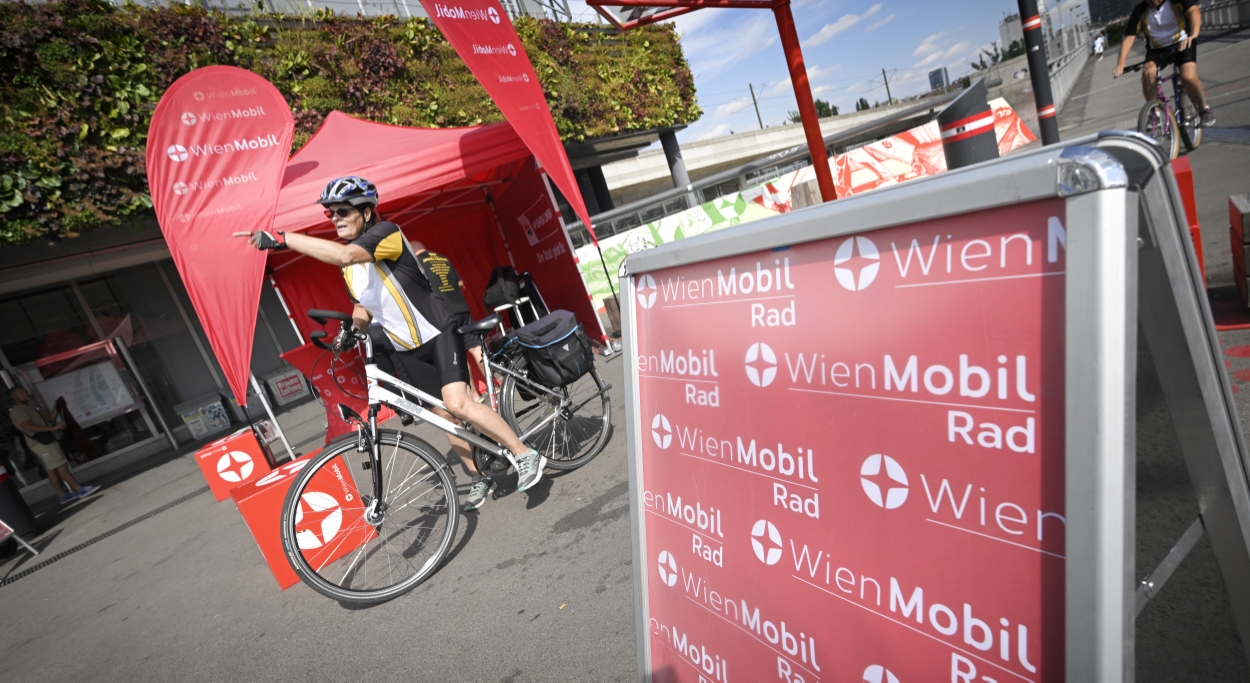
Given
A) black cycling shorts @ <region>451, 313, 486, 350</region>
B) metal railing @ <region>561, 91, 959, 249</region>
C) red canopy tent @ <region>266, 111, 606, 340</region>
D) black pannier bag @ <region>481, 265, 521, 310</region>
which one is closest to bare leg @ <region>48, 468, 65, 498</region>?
red canopy tent @ <region>266, 111, 606, 340</region>

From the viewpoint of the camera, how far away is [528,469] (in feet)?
11.8

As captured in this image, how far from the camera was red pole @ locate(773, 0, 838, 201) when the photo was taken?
4609mm

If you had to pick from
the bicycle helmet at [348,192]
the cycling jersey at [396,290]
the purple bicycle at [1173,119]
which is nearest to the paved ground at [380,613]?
the cycling jersey at [396,290]

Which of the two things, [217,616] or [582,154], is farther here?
[582,154]

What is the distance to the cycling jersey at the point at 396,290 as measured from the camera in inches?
127

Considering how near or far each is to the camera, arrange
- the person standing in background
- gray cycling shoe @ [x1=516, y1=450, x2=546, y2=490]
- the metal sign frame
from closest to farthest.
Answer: the metal sign frame → gray cycling shoe @ [x1=516, y1=450, x2=546, y2=490] → the person standing in background

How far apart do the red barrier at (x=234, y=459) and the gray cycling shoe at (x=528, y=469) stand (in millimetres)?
3630

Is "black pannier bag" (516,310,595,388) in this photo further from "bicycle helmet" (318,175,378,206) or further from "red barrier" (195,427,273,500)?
"red barrier" (195,427,273,500)

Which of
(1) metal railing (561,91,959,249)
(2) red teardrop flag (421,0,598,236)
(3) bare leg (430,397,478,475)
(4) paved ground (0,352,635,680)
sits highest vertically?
(2) red teardrop flag (421,0,598,236)

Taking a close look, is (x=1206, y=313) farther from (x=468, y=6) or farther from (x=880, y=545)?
(x=468, y=6)

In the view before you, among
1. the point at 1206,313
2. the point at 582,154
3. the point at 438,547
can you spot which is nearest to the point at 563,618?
the point at 438,547

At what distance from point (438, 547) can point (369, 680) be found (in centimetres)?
83

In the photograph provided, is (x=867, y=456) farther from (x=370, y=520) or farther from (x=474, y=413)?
(x=370, y=520)

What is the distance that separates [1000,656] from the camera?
37.1 inches
